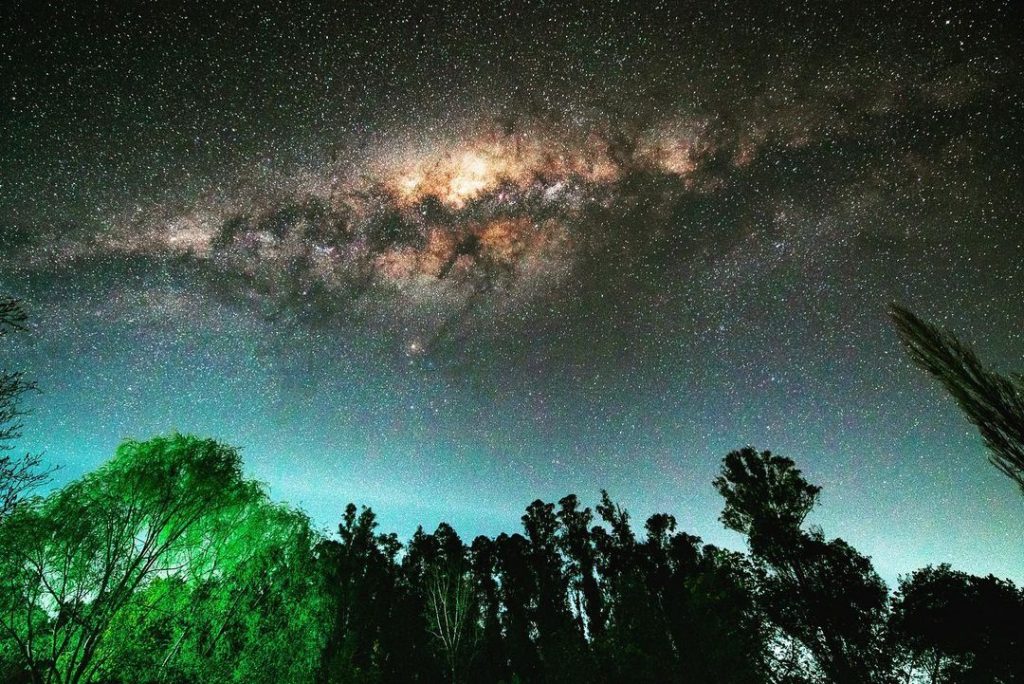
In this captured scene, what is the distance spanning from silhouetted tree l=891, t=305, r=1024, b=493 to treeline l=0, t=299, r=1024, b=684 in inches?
1.0

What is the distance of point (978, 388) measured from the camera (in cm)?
420

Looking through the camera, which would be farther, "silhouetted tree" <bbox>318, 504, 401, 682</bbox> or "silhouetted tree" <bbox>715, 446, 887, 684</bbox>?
"silhouetted tree" <bbox>318, 504, 401, 682</bbox>

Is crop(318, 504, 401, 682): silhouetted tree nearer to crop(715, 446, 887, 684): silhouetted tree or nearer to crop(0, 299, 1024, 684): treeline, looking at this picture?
crop(0, 299, 1024, 684): treeline

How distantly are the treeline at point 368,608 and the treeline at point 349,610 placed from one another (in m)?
0.07

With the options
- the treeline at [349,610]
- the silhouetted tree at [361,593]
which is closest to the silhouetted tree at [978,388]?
the treeline at [349,610]

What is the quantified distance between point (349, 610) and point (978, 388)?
35706 mm

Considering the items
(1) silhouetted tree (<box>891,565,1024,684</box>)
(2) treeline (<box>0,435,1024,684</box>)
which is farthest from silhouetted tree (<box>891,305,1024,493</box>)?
(1) silhouetted tree (<box>891,565,1024,684</box>)

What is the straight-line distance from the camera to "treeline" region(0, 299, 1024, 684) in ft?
42.6

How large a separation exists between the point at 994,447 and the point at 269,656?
81.0 feet

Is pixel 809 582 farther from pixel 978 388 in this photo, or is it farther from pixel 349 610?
pixel 349 610

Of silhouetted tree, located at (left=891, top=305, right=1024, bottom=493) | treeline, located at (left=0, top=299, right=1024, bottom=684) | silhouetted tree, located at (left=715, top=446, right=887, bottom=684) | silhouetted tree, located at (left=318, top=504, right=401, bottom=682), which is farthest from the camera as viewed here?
silhouetted tree, located at (left=318, top=504, right=401, bottom=682)

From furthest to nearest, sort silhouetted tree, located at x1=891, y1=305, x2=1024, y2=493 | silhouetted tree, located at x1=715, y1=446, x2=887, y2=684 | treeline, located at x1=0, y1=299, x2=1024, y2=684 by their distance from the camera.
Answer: silhouetted tree, located at x1=715, y1=446, x2=887, y2=684 → treeline, located at x1=0, y1=299, x2=1024, y2=684 → silhouetted tree, located at x1=891, y1=305, x2=1024, y2=493

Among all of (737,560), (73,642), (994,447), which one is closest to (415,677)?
(73,642)

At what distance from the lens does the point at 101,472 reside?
1471cm
